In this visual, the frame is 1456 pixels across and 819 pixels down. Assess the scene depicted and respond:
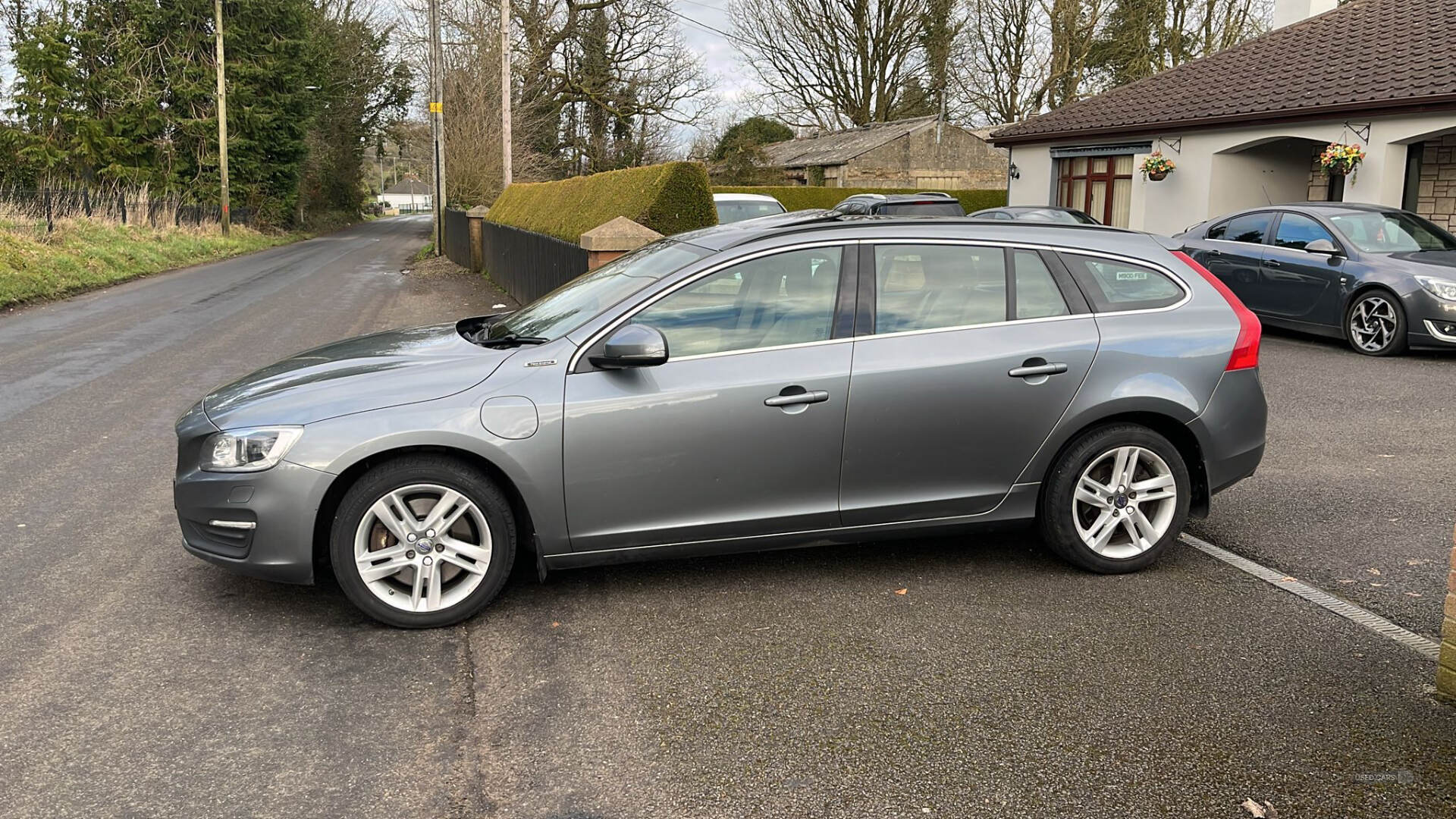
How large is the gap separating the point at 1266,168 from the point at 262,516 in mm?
20967

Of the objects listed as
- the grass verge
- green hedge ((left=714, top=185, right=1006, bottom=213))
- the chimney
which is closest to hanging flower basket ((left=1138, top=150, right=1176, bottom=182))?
the chimney

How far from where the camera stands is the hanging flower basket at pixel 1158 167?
2116cm

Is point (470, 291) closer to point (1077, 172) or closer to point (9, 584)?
point (1077, 172)

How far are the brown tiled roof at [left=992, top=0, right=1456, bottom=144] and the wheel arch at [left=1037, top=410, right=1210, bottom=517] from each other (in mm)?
13946

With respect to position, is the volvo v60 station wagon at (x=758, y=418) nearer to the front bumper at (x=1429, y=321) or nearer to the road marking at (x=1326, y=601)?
the road marking at (x=1326, y=601)

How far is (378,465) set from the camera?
14.2 ft

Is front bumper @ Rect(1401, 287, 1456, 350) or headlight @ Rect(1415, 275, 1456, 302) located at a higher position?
headlight @ Rect(1415, 275, 1456, 302)

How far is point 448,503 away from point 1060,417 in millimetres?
2618

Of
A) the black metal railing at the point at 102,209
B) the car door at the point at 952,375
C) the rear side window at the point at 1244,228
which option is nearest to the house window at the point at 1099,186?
the rear side window at the point at 1244,228

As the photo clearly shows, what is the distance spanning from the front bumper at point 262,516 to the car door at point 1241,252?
11.4 meters

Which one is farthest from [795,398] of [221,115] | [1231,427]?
[221,115]

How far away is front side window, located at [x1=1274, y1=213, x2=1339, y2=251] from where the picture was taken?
1220 centimetres

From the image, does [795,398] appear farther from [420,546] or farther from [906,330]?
[420,546]

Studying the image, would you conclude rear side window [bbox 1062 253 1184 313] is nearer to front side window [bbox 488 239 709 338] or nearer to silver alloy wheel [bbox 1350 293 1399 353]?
front side window [bbox 488 239 709 338]
